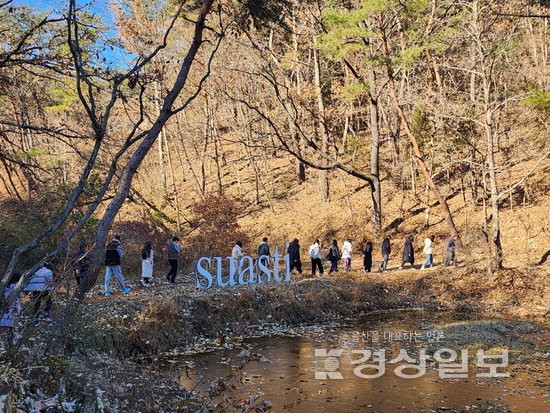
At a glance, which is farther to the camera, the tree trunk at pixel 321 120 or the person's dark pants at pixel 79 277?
the tree trunk at pixel 321 120

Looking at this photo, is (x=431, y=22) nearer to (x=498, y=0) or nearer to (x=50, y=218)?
(x=498, y=0)

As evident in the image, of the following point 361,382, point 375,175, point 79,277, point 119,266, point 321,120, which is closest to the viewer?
point 361,382

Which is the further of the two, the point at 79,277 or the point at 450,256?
the point at 450,256

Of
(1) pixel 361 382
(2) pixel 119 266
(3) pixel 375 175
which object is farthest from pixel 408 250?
(1) pixel 361 382

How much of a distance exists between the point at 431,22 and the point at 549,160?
11.6 m

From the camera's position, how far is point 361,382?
10570mm

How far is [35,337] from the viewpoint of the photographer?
32.0 ft

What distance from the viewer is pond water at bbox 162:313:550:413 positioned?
9.23 metres

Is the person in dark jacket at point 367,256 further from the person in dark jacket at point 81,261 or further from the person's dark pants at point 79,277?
the person in dark jacket at point 81,261

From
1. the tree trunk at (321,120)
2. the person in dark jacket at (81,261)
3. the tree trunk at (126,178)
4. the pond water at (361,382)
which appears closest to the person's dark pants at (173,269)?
the pond water at (361,382)

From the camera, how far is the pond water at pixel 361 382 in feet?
30.3

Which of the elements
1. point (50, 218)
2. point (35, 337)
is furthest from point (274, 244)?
point (35, 337)

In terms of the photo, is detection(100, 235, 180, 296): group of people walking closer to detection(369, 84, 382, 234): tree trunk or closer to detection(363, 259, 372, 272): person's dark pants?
detection(363, 259, 372, 272): person's dark pants

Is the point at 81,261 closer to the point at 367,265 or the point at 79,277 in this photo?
the point at 79,277
